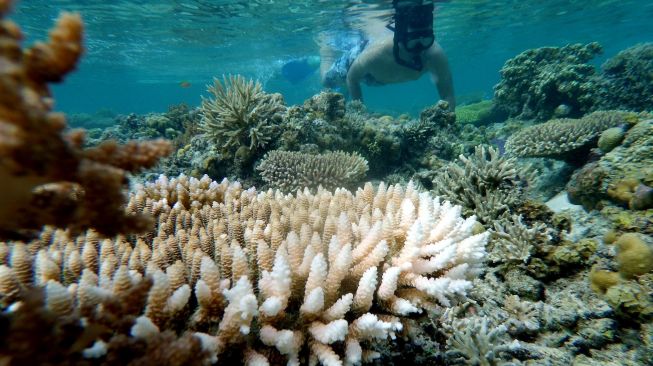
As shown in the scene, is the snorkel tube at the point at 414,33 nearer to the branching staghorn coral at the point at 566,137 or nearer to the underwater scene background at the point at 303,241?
the underwater scene background at the point at 303,241

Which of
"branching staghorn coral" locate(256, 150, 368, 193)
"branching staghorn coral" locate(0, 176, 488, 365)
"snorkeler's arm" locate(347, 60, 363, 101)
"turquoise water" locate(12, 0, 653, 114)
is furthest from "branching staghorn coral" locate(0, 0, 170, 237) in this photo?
"turquoise water" locate(12, 0, 653, 114)

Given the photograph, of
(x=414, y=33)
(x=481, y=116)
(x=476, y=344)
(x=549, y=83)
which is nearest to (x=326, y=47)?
(x=481, y=116)

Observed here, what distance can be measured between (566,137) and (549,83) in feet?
19.9

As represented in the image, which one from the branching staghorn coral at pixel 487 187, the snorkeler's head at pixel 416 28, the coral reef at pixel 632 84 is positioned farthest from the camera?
the snorkeler's head at pixel 416 28

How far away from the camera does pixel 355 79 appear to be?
44.4 ft

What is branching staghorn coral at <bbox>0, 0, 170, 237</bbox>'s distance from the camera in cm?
89

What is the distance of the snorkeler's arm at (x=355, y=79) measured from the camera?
13.3 m

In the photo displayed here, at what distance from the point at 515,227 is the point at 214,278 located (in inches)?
123

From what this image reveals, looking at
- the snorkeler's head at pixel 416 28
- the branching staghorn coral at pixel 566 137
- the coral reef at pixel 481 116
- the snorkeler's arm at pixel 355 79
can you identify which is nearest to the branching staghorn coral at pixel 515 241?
the branching staghorn coral at pixel 566 137

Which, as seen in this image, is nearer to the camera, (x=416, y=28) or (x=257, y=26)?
(x=416, y=28)

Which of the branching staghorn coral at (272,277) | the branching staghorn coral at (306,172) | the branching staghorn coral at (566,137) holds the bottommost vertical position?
the branching staghorn coral at (566,137)

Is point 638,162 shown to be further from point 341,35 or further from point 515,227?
point 341,35

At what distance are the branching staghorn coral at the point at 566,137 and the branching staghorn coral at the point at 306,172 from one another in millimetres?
3687

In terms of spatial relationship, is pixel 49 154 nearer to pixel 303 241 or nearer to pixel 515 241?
pixel 303 241
